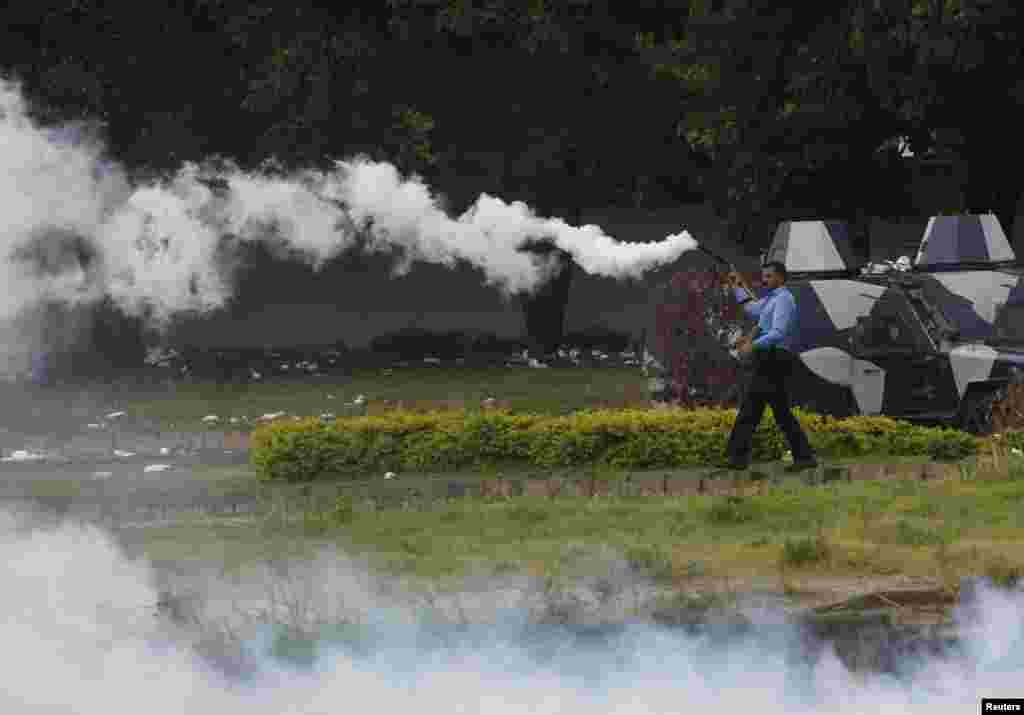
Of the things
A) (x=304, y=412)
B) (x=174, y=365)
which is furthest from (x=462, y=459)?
(x=174, y=365)

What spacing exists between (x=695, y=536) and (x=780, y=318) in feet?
10.8

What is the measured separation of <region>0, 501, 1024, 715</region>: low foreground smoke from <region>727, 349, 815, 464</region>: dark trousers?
4.98 meters

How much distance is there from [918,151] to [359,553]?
17.6 meters

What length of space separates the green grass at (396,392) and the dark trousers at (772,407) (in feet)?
18.8

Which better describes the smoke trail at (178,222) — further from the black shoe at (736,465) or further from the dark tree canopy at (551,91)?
the dark tree canopy at (551,91)

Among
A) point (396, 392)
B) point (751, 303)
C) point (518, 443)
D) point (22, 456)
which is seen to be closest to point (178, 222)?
point (22, 456)

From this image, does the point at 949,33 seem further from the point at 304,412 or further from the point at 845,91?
the point at 304,412

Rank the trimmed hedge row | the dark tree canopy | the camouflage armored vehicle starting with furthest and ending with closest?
the dark tree canopy < the camouflage armored vehicle < the trimmed hedge row

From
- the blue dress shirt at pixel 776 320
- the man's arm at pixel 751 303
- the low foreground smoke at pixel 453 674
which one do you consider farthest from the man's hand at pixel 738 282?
the low foreground smoke at pixel 453 674

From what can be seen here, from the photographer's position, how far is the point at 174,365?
2620cm

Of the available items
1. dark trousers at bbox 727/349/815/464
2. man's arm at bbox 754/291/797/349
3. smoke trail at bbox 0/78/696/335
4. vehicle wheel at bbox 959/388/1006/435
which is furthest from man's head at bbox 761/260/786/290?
vehicle wheel at bbox 959/388/1006/435

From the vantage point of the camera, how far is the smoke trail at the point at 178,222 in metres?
17.5

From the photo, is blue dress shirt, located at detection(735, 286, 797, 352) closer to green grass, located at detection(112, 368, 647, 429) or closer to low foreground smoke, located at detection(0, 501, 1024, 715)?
low foreground smoke, located at detection(0, 501, 1024, 715)

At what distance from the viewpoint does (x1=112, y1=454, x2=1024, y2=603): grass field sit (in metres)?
10.8
